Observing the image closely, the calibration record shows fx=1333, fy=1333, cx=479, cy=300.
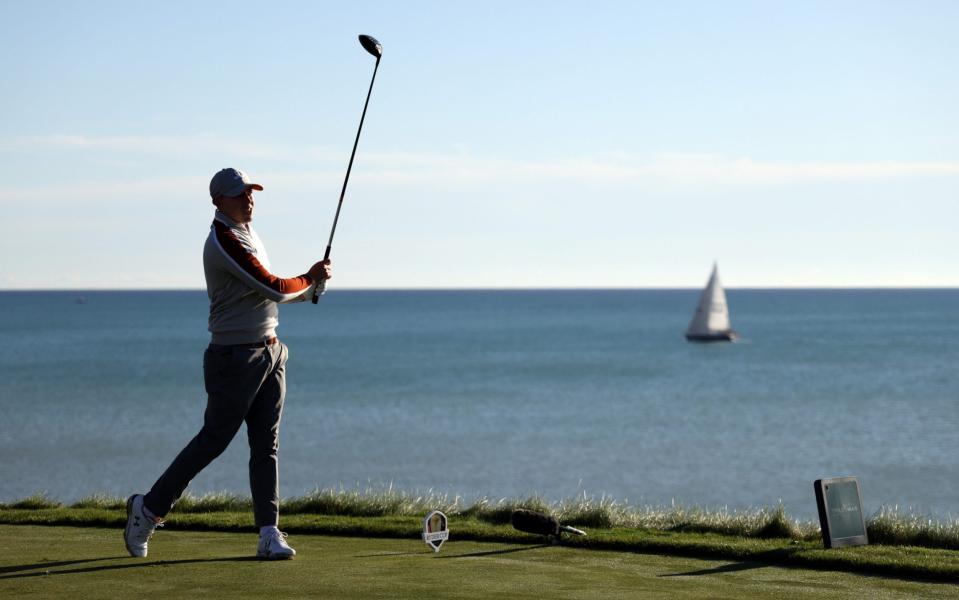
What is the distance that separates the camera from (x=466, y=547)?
767 centimetres

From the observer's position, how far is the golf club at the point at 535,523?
25.4 feet

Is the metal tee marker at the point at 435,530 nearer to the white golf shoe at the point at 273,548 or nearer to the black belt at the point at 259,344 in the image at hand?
the white golf shoe at the point at 273,548

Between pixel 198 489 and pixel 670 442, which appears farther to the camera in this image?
pixel 670 442

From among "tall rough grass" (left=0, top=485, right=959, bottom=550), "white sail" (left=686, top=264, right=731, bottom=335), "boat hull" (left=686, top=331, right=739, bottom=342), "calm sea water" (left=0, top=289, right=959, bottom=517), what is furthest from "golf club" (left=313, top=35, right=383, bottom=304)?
"boat hull" (left=686, top=331, right=739, bottom=342)

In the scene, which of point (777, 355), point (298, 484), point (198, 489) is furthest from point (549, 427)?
point (777, 355)

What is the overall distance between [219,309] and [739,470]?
113ft

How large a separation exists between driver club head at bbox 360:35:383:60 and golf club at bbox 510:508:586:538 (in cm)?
308

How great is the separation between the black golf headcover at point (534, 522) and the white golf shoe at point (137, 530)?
2063 mm

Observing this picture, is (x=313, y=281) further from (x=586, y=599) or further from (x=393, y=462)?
(x=393, y=462)

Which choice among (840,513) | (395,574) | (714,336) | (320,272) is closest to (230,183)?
(320,272)

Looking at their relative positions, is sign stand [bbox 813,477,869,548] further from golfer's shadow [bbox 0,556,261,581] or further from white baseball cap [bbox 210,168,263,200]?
white baseball cap [bbox 210,168,263,200]

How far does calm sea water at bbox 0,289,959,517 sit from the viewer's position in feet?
120

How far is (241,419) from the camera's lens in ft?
23.6

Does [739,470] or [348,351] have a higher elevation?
[348,351]
